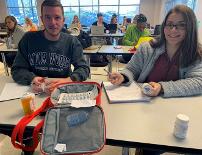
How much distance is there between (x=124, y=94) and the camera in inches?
49.3

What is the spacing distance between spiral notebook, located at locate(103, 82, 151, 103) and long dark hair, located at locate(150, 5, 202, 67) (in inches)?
16.5

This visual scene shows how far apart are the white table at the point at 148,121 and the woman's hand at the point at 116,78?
16 centimetres

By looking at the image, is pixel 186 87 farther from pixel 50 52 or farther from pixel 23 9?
pixel 23 9

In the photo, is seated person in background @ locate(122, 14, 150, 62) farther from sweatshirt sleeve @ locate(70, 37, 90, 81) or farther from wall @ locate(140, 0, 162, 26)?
wall @ locate(140, 0, 162, 26)

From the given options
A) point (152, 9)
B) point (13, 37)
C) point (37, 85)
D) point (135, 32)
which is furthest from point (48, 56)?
point (152, 9)

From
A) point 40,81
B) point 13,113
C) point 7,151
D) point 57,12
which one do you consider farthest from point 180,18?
point 7,151

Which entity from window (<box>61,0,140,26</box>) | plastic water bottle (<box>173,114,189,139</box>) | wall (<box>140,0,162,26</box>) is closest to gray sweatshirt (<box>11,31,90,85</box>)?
plastic water bottle (<box>173,114,189,139</box>)

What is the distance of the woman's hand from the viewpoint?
1361mm

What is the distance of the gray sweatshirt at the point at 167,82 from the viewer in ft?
4.12

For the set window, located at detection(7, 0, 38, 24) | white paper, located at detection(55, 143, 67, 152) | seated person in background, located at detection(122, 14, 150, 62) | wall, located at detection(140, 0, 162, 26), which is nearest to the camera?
white paper, located at detection(55, 143, 67, 152)

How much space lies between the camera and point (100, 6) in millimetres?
9477

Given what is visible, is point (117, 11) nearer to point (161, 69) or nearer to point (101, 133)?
point (161, 69)

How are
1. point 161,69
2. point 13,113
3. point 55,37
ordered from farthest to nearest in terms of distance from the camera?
point 55,37, point 161,69, point 13,113

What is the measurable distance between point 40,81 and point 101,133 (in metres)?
0.68
